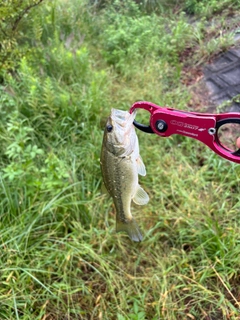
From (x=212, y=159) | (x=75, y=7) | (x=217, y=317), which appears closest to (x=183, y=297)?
(x=217, y=317)

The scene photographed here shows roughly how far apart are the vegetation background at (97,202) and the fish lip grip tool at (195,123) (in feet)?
3.14

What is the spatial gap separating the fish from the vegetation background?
792 mm

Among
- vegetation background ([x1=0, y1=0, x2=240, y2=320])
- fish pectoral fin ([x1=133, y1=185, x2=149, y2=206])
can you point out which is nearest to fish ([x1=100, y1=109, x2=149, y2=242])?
fish pectoral fin ([x1=133, y1=185, x2=149, y2=206])

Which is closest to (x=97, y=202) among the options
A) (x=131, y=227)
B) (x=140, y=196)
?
(x=131, y=227)

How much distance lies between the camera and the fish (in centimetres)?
113

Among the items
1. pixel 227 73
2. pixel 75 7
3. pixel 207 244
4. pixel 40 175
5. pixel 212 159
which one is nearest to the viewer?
pixel 207 244

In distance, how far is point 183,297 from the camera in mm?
1795

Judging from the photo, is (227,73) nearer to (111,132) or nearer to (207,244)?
(207,244)

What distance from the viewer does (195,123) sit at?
1.12m

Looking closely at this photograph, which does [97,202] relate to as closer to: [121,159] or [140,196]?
[140,196]

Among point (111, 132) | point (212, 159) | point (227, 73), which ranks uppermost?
point (111, 132)

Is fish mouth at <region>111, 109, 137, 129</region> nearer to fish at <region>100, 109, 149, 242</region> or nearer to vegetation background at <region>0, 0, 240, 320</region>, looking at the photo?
fish at <region>100, 109, 149, 242</region>

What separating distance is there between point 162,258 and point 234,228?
0.48m

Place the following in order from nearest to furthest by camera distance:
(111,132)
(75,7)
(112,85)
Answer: (111,132), (112,85), (75,7)
